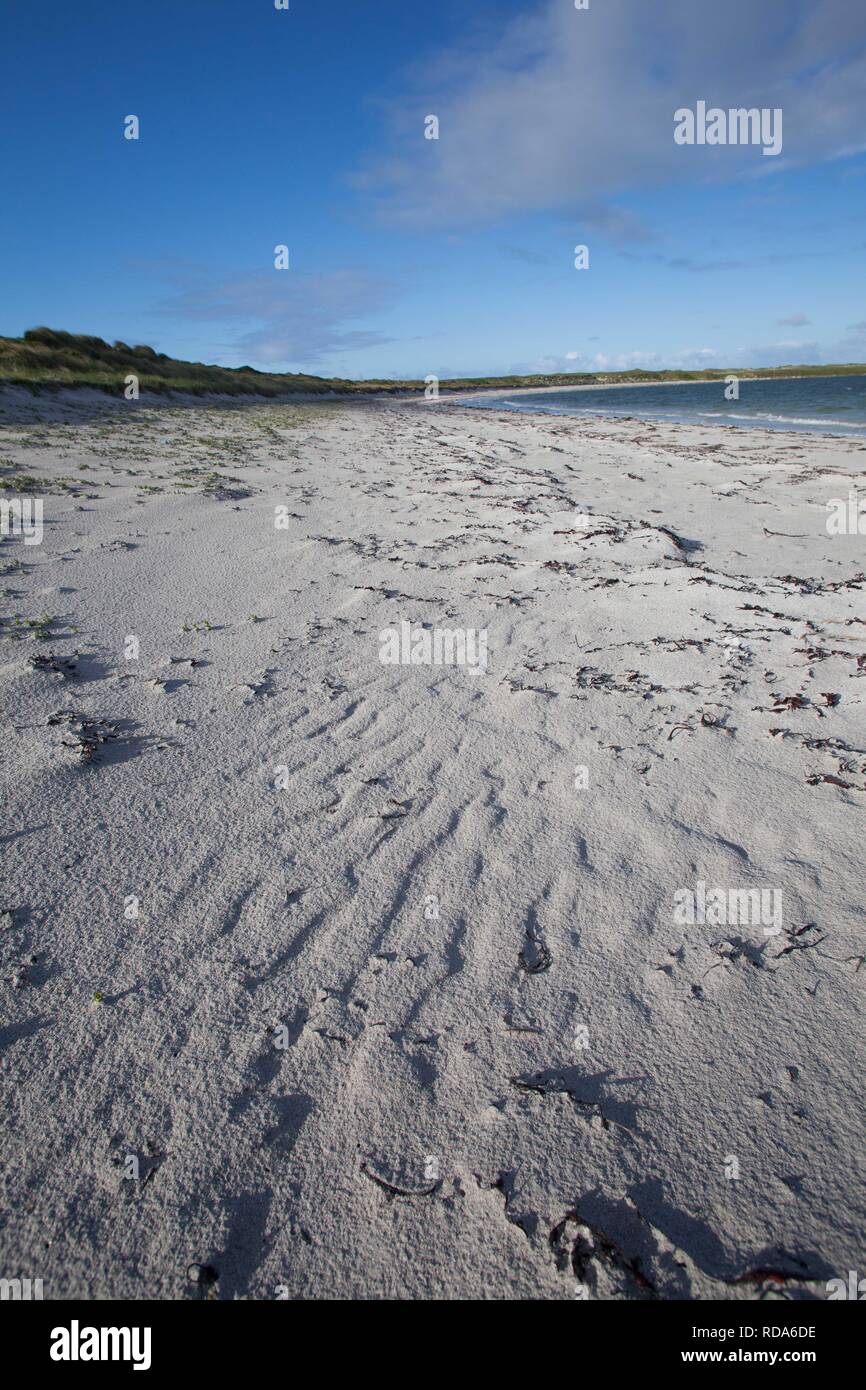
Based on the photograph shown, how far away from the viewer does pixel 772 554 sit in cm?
806

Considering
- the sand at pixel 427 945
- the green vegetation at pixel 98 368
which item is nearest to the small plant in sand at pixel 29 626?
the sand at pixel 427 945

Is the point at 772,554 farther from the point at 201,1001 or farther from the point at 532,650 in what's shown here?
the point at 201,1001

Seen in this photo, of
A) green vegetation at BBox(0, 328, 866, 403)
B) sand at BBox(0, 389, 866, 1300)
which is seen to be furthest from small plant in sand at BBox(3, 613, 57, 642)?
green vegetation at BBox(0, 328, 866, 403)

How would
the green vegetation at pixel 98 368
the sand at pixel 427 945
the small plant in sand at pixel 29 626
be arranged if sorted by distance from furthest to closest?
the green vegetation at pixel 98 368
the small plant in sand at pixel 29 626
the sand at pixel 427 945

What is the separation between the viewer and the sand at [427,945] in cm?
189

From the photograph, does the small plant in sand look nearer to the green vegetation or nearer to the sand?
the sand

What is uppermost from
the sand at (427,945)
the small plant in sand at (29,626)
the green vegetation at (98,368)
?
the green vegetation at (98,368)

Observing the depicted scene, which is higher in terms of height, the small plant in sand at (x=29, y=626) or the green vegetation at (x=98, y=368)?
the green vegetation at (x=98, y=368)

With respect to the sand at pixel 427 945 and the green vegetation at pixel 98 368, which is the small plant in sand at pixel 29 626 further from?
the green vegetation at pixel 98 368

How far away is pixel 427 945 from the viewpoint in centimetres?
279

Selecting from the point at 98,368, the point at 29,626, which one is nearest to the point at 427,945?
the point at 29,626

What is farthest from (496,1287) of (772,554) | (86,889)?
(772,554)

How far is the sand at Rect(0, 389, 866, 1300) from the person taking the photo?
74.3 inches
